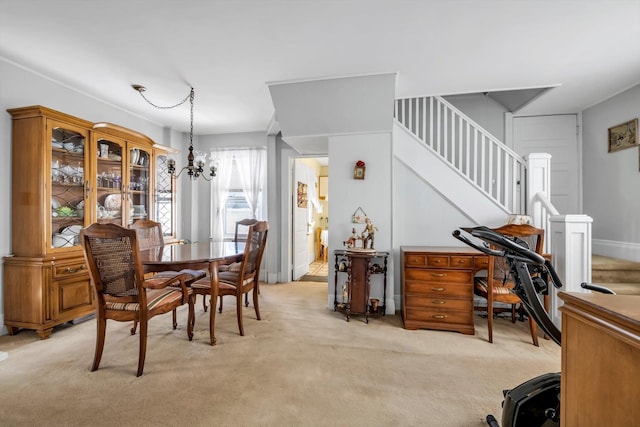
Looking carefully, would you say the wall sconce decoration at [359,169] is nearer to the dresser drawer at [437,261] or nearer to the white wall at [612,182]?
the dresser drawer at [437,261]

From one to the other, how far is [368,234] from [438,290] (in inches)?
36.5

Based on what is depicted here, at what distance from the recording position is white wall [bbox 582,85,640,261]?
3.29m

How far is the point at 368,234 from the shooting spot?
337 centimetres

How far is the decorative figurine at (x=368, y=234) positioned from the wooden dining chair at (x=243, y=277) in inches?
44.3

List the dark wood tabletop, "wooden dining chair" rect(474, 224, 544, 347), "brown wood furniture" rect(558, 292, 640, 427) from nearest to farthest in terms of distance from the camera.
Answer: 1. "brown wood furniture" rect(558, 292, 640, 427)
2. the dark wood tabletop
3. "wooden dining chair" rect(474, 224, 544, 347)

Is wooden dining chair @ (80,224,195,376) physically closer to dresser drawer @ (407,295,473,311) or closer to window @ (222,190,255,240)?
dresser drawer @ (407,295,473,311)

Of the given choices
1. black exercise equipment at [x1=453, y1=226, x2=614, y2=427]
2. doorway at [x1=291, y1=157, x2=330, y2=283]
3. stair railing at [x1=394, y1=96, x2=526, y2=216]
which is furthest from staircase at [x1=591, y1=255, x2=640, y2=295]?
doorway at [x1=291, y1=157, x2=330, y2=283]

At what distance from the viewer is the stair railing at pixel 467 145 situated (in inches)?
136

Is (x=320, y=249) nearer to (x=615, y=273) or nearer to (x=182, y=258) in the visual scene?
(x=182, y=258)

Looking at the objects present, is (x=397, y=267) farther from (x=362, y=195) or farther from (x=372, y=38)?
(x=372, y=38)

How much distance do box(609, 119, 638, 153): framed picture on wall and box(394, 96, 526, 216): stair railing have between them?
1.01 meters

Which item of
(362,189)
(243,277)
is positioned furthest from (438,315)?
(243,277)

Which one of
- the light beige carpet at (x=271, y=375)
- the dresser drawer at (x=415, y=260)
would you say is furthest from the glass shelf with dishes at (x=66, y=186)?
the dresser drawer at (x=415, y=260)

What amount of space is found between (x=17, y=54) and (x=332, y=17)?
2847 millimetres
